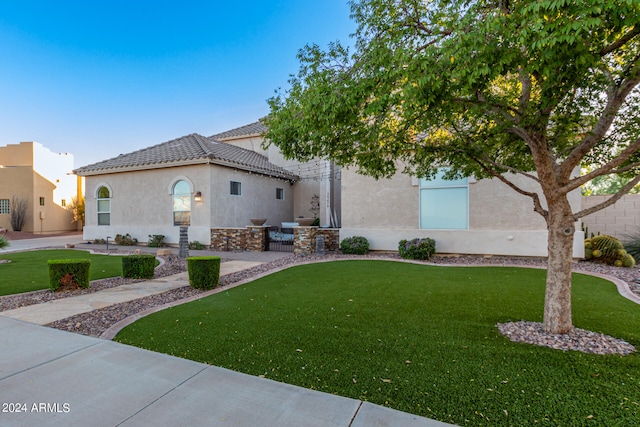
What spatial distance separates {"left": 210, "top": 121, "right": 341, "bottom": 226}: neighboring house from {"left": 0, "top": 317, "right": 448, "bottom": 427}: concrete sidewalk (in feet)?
41.9

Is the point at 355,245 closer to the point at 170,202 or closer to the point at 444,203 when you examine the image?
the point at 444,203

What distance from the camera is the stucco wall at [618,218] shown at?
11.3m

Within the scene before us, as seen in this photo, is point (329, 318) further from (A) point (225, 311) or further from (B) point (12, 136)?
(B) point (12, 136)

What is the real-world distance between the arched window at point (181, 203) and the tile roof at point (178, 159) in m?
1.17

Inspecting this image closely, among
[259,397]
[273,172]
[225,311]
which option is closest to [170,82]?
[273,172]

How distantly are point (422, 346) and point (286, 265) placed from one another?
22.8 ft

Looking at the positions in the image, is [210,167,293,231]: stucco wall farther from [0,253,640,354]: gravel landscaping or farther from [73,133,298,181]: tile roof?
[0,253,640,354]: gravel landscaping

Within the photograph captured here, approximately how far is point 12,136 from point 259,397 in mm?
35188

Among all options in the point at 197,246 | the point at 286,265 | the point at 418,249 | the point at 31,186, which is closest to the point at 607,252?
the point at 418,249

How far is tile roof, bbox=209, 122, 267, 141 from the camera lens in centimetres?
2233

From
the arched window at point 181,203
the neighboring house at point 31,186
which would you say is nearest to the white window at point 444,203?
the arched window at point 181,203

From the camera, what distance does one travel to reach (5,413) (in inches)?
103

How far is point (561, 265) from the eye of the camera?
411 cm

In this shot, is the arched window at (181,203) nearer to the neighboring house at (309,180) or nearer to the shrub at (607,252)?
the neighboring house at (309,180)
